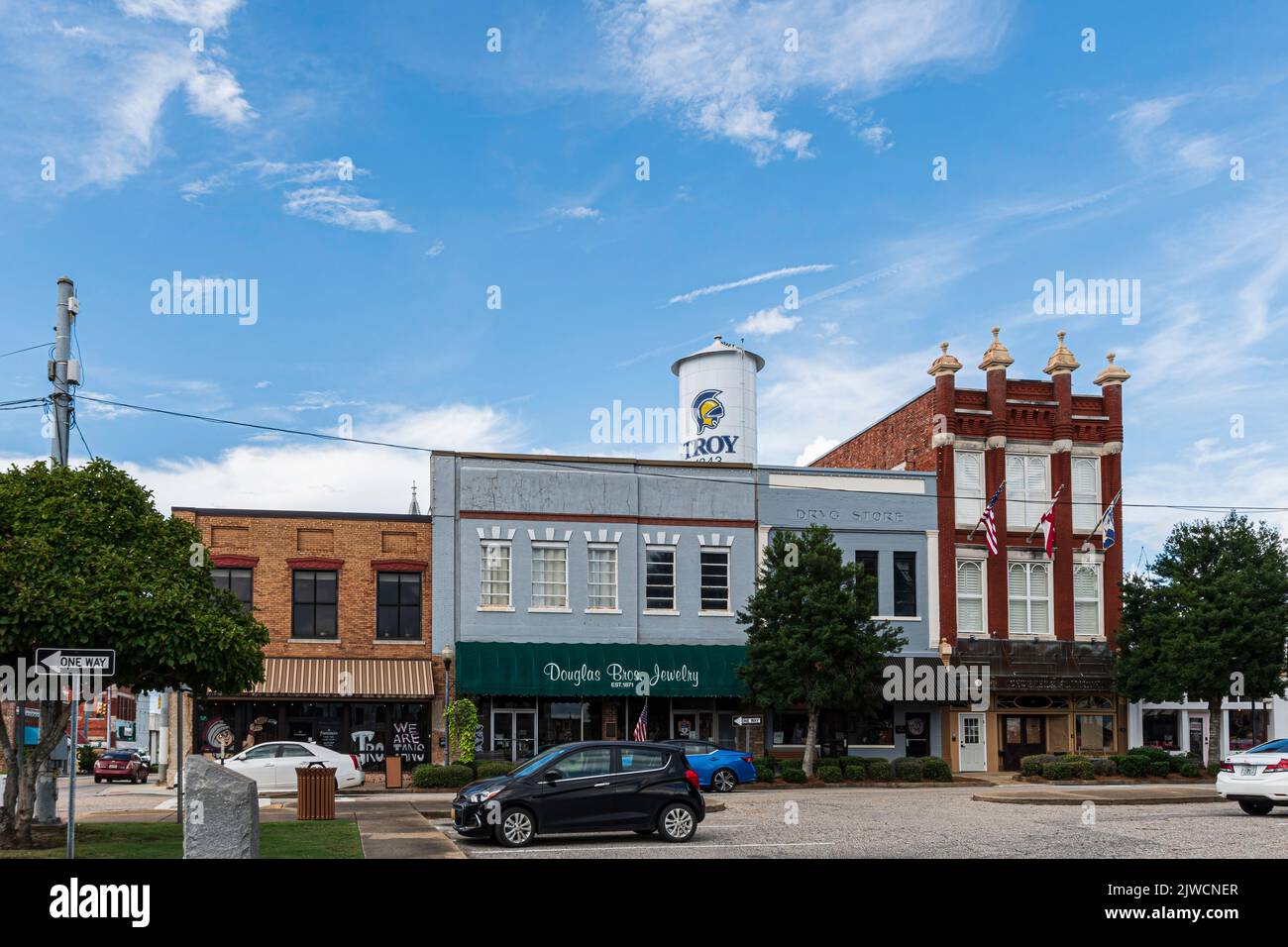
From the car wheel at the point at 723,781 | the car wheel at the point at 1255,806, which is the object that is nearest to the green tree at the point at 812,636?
Answer: the car wheel at the point at 723,781

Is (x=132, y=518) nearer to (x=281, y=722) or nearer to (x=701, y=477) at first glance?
(x=281, y=722)

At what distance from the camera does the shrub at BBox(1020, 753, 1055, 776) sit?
127ft

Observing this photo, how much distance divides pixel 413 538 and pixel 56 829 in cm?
1917

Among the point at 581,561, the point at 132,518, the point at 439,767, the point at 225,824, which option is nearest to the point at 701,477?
the point at 581,561

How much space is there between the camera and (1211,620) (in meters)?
40.9

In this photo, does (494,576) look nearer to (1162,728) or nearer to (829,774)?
(829,774)

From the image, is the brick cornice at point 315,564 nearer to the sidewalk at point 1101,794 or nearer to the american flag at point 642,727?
the american flag at point 642,727

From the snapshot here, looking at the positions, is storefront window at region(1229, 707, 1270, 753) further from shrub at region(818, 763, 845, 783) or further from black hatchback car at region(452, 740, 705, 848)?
black hatchback car at region(452, 740, 705, 848)

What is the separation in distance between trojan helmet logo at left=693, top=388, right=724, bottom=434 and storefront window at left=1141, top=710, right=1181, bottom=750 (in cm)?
1859

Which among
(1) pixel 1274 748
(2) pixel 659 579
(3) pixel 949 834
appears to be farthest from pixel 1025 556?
(3) pixel 949 834

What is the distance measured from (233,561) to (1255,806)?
1078 inches

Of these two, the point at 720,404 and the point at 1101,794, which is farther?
the point at 720,404

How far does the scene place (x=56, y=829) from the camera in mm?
21406

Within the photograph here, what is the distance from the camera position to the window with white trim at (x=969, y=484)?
4447 cm
